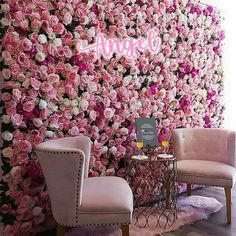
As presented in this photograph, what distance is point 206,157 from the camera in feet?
11.6

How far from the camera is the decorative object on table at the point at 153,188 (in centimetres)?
296

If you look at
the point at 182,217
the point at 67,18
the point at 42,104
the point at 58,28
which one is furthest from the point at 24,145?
the point at 182,217

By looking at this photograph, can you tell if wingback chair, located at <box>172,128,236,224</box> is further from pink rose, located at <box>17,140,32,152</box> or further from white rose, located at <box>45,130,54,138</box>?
pink rose, located at <box>17,140,32,152</box>

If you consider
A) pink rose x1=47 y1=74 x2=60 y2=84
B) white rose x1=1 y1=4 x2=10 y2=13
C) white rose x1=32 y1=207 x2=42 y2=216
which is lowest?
white rose x1=32 y1=207 x2=42 y2=216

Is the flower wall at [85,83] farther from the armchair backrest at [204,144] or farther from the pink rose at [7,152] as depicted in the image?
the armchair backrest at [204,144]

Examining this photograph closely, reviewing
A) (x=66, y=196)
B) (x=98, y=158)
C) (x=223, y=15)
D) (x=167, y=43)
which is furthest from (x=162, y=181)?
(x=223, y=15)

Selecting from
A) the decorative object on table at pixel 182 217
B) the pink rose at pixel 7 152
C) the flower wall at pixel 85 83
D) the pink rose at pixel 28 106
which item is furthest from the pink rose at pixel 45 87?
the decorative object on table at pixel 182 217

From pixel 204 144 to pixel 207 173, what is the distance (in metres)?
0.61

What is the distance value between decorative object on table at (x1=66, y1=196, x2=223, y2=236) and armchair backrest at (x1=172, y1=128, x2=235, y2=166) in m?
0.47

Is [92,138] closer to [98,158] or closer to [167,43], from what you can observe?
[98,158]

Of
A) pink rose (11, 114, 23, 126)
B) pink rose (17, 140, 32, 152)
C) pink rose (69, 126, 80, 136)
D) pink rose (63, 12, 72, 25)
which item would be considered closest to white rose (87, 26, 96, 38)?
pink rose (63, 12, 72, 25)

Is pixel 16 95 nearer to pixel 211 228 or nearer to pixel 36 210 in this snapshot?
pixel 36 210

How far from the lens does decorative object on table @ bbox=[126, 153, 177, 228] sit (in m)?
2.96

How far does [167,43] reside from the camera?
140 inches
